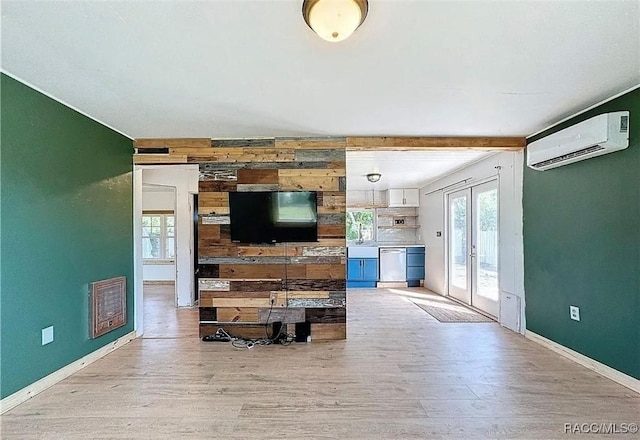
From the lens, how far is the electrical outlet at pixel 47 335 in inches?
113

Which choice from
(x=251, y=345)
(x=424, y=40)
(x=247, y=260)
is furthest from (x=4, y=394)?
(x=424, y=40)

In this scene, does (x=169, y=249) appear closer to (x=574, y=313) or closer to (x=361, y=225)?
(x=361, y=225)

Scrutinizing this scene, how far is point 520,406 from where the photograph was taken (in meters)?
2.53

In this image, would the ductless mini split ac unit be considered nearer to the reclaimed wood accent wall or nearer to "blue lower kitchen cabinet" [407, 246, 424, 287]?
the reclaimed wood accent wall

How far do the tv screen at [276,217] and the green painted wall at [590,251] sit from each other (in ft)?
8.38

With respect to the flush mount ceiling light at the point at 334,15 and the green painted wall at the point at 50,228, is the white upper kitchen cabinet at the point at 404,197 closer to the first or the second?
the green painted wall at the point at 50,228

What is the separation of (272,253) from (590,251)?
10.5 feet

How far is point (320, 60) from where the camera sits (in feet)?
7.59

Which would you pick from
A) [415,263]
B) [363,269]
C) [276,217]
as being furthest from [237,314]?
[415,263]

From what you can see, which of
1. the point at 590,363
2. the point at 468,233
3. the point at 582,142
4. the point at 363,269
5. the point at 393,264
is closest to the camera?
the point at 582,142

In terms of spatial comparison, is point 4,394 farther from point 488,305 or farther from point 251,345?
point 488,305

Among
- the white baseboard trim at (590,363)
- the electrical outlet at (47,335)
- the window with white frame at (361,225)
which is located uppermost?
the window with white frame at (361,225)

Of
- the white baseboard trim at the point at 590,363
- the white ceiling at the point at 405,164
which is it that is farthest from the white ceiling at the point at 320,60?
the white baseboard trim at the point at 590,363

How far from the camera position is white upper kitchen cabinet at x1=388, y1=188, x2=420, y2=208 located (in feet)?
27.4
